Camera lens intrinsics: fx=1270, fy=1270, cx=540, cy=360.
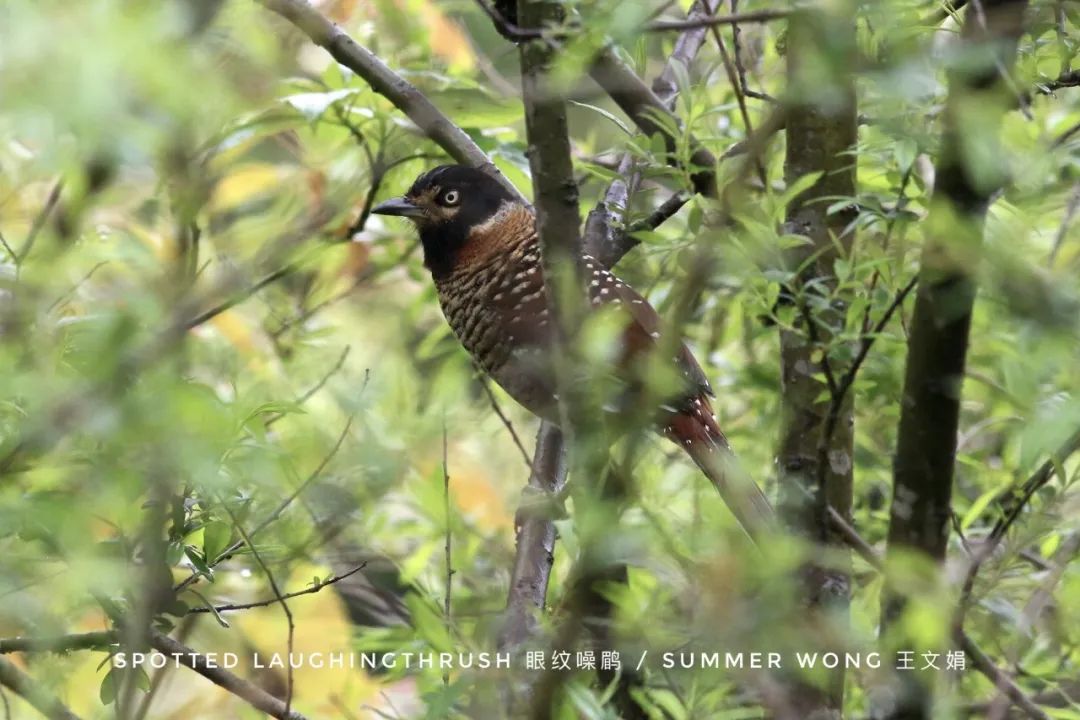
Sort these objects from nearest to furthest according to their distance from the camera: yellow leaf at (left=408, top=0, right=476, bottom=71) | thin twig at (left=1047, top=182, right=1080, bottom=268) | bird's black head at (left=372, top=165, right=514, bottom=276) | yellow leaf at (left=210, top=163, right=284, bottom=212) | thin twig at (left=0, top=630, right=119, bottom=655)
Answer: thin twig at (left=0, top=630, right=119, bottom=655) < thin twig at (left=1047, top=182, right=1080, bottom=268) < bird's black head at (left=372, top=165, right=514, bottom=276) < yellow leaf at (left=210, top=163, right=284, bottom=212) < yellow leaf at (left=408, top=0, right=476, bottom=71)

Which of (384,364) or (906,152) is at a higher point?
(906,152)

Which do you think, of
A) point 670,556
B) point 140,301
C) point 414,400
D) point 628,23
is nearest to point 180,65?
point 140,301

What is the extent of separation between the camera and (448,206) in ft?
11.6

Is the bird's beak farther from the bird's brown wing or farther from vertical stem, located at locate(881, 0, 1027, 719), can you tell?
vertical stem, located at locate(881, 0, 1027, 719)

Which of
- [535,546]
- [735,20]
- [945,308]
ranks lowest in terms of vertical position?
[535,546]

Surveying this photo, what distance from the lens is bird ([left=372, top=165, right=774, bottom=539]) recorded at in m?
2.99

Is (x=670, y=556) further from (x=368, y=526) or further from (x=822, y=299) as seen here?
(x=368, y=526)

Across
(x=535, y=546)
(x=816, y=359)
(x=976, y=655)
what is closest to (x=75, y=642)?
(x=535, y=546)

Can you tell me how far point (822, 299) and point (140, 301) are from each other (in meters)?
0.99

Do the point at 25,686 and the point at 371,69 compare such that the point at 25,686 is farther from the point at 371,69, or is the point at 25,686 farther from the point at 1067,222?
the point at 1067,222

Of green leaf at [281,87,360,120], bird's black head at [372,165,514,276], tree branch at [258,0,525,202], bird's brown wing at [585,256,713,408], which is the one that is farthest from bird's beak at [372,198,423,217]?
bird's brown wing at [585,256,713,408]

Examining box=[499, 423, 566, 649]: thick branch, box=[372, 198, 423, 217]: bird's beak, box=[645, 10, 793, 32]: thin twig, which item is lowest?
box=[499, 423, 566, 649]: thick branch

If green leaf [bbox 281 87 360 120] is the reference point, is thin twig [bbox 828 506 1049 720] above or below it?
below

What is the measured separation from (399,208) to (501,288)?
0.35m
